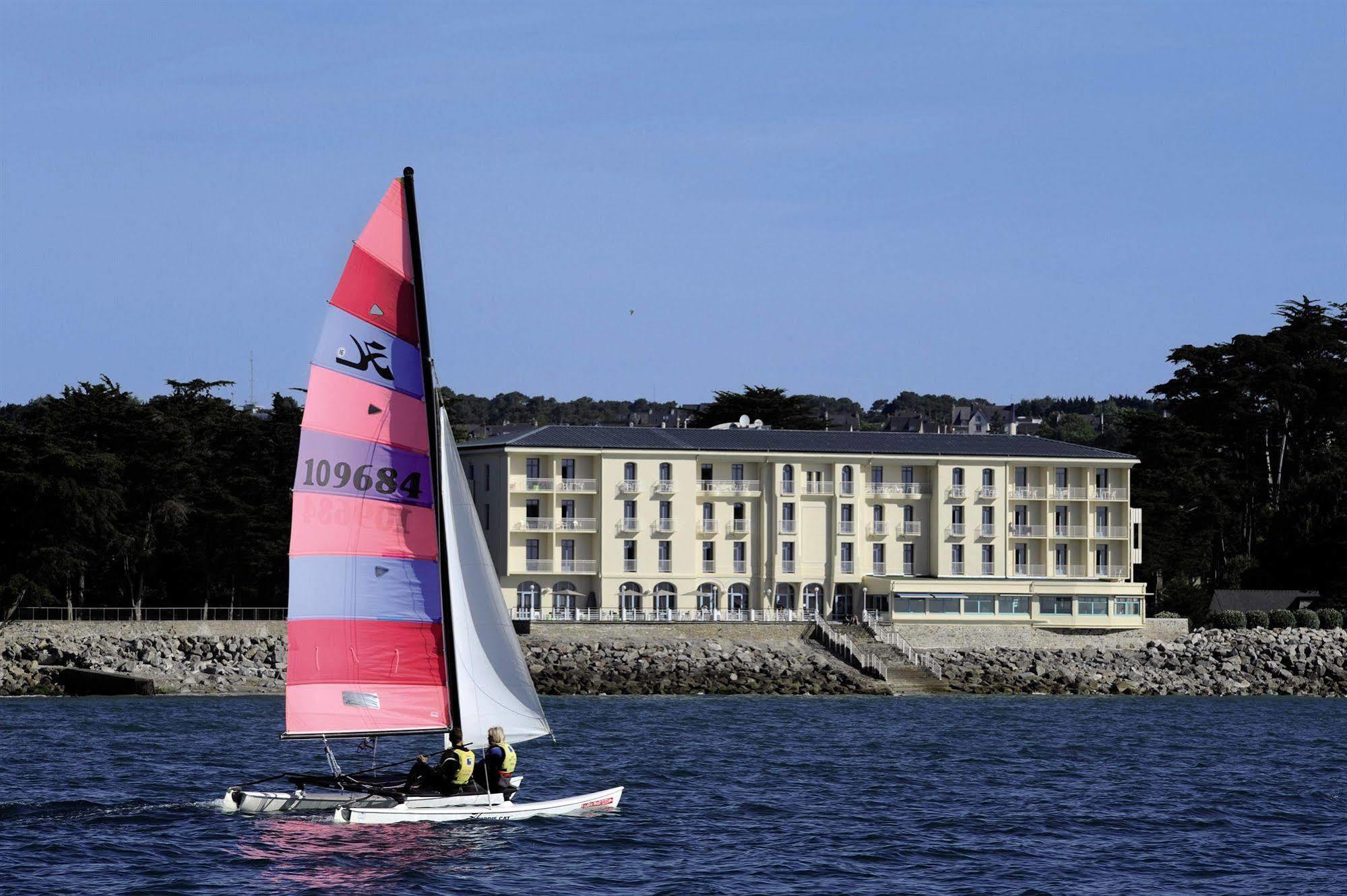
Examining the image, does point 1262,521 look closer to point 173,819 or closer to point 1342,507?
point 1342,507

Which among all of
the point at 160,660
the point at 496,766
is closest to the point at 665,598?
the point at 160,660

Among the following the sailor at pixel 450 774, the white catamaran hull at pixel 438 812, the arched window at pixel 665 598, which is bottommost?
the white catamaran hull at pixel 438 812

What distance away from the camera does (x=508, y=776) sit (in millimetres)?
25172

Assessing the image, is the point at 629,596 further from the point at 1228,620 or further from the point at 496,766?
the point at 496,766

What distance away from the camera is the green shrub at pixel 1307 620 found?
73.3 m

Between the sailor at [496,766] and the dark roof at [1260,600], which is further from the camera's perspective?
the dark roof at [1260,600]

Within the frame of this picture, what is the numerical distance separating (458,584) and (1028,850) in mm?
8682

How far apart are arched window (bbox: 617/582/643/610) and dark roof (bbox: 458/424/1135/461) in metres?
5.29

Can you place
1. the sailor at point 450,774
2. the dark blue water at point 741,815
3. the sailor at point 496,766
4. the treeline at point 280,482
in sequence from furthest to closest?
the treeline at point 280,482 → the sailor at point 496,766 → the sailor at point 450,774 → the dark blue water at point 741,815

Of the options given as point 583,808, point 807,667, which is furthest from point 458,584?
point 807,667

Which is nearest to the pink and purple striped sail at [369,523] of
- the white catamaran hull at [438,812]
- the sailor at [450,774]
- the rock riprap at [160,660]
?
the sailor at [450,774]

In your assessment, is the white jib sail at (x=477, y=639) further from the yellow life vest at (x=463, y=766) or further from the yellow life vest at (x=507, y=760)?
the yellow life vest at (x=463, y=766)

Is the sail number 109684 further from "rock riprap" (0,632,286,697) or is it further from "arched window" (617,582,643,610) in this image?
"arched window" (617,582,643,610)

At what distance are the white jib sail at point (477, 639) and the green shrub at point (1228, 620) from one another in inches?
2088
